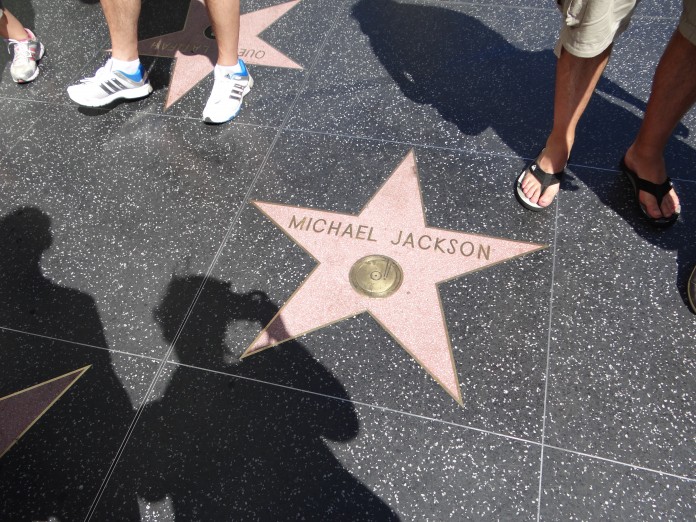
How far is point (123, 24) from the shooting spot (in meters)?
2.21

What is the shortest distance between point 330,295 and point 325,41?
62.5 inches

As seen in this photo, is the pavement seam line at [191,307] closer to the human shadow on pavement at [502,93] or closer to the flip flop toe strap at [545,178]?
the human shadow on pavement at [502,93]

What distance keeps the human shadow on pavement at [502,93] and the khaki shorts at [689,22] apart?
0.59m

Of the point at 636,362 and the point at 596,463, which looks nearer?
the point at 596,463

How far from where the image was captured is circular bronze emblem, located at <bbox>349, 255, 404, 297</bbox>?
1.65m

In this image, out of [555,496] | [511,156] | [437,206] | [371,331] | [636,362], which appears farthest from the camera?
[511,156]

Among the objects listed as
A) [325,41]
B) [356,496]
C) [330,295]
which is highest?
[325,41]

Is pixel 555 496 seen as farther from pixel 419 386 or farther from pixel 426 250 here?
pixel 426 250

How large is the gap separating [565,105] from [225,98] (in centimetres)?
143

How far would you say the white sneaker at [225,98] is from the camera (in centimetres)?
222

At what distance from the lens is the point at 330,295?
1.65 metres

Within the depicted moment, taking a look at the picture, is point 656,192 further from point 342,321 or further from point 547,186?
point 342,321

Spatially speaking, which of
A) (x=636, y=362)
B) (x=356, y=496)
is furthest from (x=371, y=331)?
(x=636, y=362)

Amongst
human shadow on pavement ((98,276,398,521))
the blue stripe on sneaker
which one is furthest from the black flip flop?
the blue stripe on sneaker
